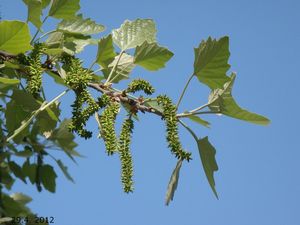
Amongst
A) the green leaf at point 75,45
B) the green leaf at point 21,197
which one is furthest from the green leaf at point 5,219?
the green leaf at point 75,45

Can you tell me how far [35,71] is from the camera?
6.66 feet

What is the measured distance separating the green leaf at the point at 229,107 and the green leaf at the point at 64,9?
2.47 ft

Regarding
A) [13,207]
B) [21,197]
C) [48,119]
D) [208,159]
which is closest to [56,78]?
[48,119]

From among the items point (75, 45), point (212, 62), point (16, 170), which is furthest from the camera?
point (75, 45)

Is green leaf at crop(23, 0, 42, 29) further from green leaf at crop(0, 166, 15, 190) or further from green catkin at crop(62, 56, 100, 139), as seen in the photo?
green leaf at crop(0, 166, 15, 190)

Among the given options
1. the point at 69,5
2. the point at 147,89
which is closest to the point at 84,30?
the point at 69,5

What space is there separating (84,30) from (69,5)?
13cm

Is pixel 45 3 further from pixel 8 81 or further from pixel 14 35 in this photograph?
pixel 8 81

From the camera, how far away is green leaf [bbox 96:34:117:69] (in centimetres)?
230

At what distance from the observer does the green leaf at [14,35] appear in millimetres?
2066

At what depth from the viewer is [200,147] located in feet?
7.61

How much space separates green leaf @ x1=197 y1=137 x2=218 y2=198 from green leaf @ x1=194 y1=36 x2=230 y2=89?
0.25 m

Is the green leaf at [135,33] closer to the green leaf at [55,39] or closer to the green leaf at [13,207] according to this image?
the green leaf at [55,39]

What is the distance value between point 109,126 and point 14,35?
1.67 ft
